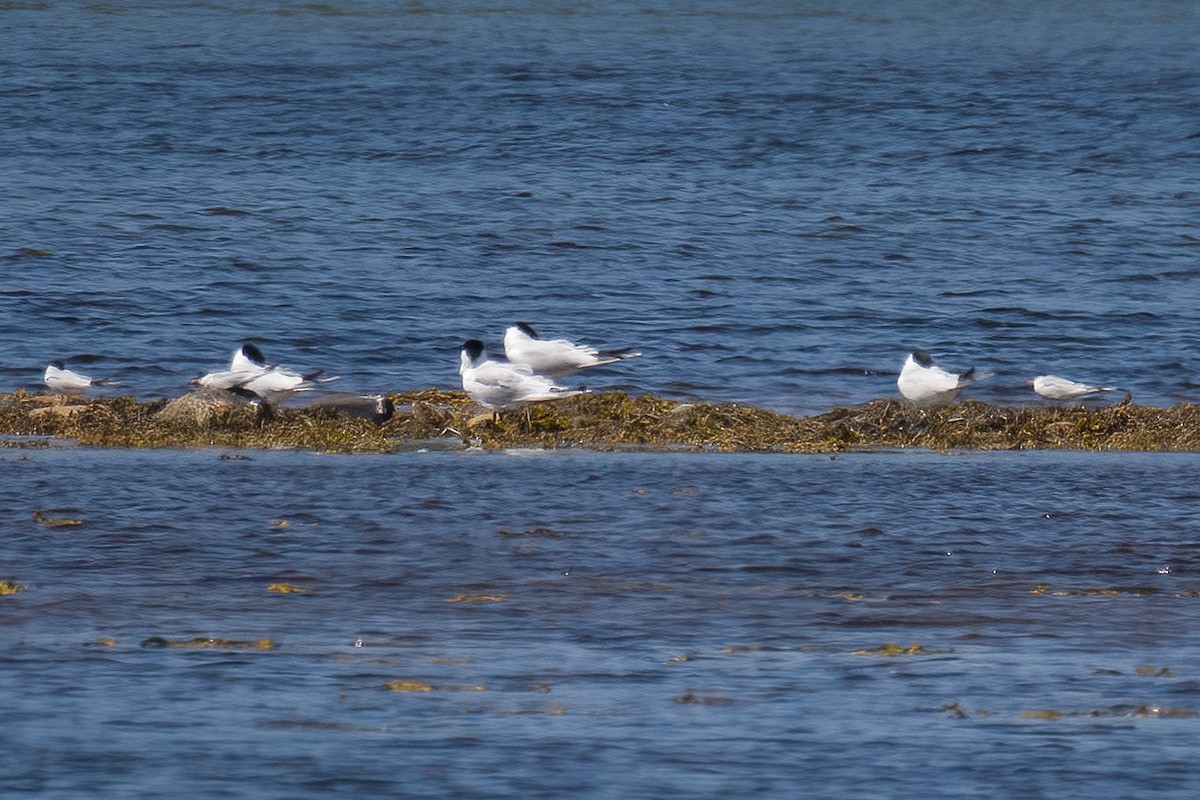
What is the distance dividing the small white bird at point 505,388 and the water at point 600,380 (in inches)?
64.2

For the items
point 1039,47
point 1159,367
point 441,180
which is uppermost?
point 1039,47

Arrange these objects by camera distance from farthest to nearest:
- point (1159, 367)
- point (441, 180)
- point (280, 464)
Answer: point (441, 180) < point (1159, 367) < point (280, 464)

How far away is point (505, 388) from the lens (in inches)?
534

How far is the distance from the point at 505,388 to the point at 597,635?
7.09 metres

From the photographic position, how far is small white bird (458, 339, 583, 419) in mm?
13586

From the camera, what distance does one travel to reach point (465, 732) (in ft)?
17.3

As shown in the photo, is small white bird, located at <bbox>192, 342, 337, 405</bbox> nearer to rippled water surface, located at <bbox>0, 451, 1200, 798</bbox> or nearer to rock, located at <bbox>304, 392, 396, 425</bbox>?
rock, located at <bbox>304, 392, 396, 425</bbox>

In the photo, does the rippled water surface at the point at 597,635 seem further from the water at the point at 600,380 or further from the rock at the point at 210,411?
the rock at the point at 210,411

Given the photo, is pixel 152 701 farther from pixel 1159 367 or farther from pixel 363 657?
pixel 1159 367

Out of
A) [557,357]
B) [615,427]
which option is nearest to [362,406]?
[615,427]

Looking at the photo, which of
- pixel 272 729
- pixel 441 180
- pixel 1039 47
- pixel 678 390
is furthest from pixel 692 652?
pixel 1039 47

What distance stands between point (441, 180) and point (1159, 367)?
55.9 feet

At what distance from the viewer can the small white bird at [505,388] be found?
44.6 feet

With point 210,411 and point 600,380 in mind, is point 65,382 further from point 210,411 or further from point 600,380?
point 600,380
